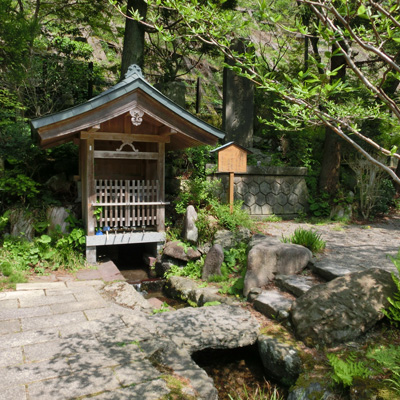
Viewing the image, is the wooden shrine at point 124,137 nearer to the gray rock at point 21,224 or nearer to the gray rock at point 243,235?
the gray rock at point 21,224

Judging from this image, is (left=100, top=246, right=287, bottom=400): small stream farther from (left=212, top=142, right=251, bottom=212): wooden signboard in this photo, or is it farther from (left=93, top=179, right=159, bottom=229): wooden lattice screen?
(left=212, top=142, right=251, bottom=212): wooden signboard

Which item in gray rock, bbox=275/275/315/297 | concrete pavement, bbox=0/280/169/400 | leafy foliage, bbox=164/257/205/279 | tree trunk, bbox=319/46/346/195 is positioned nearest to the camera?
concrete pavement, bbox=0/280/169/400

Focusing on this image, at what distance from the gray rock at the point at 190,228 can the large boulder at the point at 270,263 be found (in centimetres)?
180

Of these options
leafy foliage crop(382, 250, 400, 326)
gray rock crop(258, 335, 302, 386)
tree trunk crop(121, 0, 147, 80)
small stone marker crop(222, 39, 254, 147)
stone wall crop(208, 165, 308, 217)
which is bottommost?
gray rock crop(258, 335, 302, 386)

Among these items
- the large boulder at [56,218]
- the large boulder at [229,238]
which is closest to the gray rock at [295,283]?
the large boulder at [229,238]

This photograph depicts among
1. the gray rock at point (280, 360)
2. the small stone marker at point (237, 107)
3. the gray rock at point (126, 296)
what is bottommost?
the gray rock at point (280, 360)

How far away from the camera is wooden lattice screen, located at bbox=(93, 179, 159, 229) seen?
701cm

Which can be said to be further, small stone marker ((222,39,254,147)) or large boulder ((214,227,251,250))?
small stone marker ((222,39,254,147))

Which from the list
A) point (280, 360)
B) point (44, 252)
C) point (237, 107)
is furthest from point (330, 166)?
point (44, 252)

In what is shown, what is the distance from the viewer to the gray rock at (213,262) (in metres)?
6.36

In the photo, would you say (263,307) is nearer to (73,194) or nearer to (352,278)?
(352,278)

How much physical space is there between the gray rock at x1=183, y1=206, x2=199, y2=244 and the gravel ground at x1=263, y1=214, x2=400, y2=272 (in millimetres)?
1872

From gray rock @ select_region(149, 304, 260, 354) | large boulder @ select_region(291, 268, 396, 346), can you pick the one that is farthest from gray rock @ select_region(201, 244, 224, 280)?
large boulder @ select_region(291, 268, 396, 346)

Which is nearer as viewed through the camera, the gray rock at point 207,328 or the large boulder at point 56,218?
the gray rock at point 207,328
